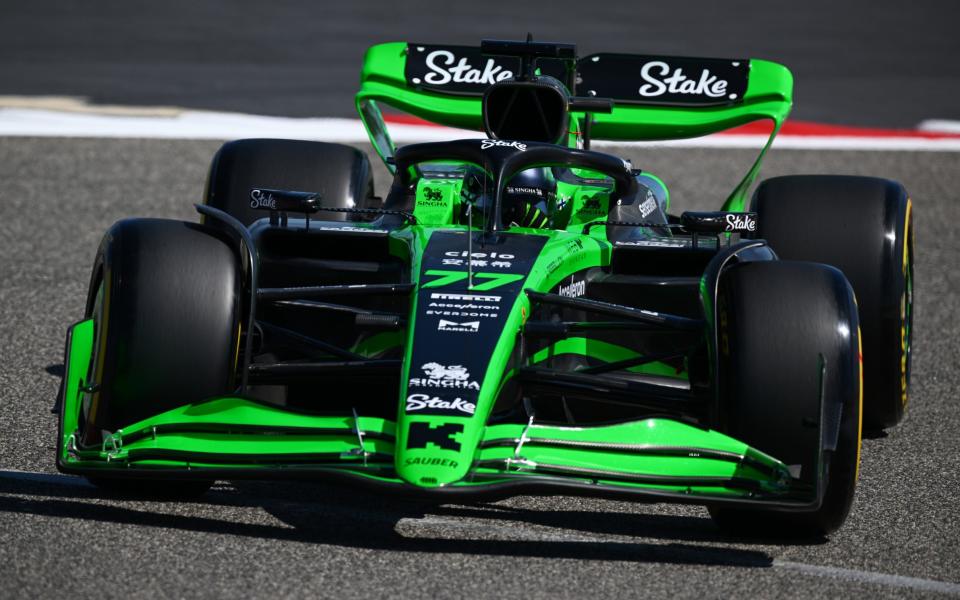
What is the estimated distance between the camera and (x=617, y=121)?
26.5ft

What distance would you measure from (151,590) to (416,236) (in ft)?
6.30

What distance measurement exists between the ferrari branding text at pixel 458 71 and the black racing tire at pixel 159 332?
3.06 m

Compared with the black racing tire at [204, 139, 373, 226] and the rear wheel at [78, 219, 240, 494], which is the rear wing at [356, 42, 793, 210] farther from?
the rear wheel at [78, 219, 240, 494]

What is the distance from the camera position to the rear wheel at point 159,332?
528 centimetres

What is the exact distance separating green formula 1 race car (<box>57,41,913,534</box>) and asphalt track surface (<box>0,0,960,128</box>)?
8033 millimetres

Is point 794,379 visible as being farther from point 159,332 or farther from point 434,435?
point 159,332


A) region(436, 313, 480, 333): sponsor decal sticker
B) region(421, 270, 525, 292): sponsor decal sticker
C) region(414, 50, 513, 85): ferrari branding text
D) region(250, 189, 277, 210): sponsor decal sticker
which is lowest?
region(436, 313, 480, 333): sponsor decal sticker

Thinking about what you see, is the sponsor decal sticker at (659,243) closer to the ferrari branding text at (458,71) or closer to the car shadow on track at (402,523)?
the car shadow on track at (402,523)

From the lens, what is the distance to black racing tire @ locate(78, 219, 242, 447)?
528 cm

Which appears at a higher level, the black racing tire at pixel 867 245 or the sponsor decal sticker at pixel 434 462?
the black racing tire at pixel 867 245

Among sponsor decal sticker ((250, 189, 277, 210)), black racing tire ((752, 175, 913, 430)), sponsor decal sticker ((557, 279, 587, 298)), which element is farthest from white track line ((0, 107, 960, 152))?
sponsor decal sticker ((557, 279, 587, 298))

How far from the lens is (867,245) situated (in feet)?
22.6

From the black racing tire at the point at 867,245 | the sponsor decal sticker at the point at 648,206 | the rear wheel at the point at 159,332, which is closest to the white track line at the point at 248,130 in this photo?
the sponsor decal sticker at the point at 648,206

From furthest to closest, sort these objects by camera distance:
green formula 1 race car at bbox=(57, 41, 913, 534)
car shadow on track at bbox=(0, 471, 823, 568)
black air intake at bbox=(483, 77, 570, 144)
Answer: black air intake at bbox=(483, 77, 570, 144) < car shadow on track at bbox=(0, 471, 823, 568) < green formula 1 race car at bbox=(57, 41, 913, 534)
